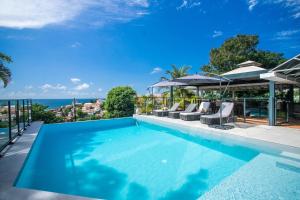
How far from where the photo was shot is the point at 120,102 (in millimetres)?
14078

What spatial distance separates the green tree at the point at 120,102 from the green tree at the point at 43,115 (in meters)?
Result: 3.72

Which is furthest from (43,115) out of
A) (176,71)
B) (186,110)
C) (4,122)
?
(176,71)

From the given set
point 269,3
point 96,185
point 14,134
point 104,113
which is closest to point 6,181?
point 96,185

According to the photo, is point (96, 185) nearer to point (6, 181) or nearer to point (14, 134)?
point (6, 181)

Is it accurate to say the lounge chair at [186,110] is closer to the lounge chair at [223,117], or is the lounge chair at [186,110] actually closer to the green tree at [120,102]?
the lounge chair at [223,117]

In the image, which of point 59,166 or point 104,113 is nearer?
point 59,166

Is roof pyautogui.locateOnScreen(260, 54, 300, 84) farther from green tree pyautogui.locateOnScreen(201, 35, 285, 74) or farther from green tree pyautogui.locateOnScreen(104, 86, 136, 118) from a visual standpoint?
green tree pyautogui.locateOnScreen(201, 35, 285, 74)

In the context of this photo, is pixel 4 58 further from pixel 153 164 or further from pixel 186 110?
pixel 186 110

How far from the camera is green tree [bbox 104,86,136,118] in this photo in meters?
14.1

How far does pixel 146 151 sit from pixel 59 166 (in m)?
2.77

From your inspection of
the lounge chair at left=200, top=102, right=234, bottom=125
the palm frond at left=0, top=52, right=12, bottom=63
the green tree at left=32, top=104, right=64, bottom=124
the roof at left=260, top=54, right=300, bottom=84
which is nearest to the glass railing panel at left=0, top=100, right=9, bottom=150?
the palm frond at left=0, top=52, right=12, bottom=63

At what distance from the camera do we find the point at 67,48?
25.5 metres

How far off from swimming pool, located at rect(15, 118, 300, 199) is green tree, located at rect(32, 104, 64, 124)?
380 cm

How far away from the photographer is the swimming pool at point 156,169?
3.81m
